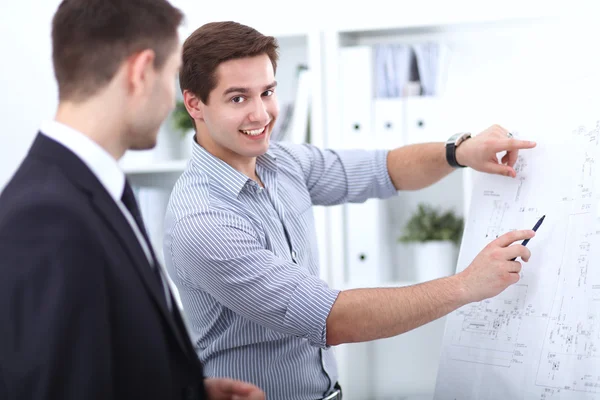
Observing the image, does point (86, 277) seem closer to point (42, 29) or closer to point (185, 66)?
point (185, 66)

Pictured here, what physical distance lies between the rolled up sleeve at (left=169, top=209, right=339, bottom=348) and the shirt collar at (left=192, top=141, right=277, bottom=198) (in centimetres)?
13

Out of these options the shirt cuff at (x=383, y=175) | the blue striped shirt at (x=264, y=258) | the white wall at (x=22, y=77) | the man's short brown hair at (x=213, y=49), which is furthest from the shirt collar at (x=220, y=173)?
the white wall at (x=22, y=77)

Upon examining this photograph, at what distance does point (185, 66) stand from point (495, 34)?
4.51 feet

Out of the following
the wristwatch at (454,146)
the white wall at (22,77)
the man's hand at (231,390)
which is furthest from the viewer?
the white wall at (22,77)

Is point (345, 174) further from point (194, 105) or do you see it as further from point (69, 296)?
point (69, 296)

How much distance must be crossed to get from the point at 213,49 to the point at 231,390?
779 mm

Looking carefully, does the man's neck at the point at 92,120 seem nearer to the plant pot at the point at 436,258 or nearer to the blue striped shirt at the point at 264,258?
the blue striped shirt at the point at 264,258

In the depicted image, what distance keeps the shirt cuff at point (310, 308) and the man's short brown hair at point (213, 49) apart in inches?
20.5

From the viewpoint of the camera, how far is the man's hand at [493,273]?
1360mm

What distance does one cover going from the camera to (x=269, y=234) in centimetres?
157

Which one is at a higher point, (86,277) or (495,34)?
(495,34)

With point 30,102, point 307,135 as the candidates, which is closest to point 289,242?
point 307,135

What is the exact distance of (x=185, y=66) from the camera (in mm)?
1618

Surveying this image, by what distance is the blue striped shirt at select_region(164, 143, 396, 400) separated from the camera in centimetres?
138
